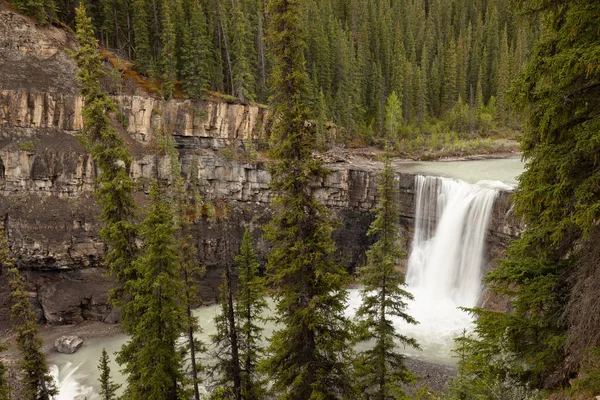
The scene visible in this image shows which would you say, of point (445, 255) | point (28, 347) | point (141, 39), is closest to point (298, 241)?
point (28, 347)

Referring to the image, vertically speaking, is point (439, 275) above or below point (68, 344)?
above

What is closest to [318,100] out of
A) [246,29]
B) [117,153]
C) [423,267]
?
[246,29]

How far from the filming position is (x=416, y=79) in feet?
219

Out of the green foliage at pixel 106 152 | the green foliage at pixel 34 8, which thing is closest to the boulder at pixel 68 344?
the green foliage at pixel 106 152

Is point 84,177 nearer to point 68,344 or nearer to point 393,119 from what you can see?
point 68,344

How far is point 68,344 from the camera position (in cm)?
2814

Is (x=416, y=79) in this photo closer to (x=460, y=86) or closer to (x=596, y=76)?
(x=460, y=86)

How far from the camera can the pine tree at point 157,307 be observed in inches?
541

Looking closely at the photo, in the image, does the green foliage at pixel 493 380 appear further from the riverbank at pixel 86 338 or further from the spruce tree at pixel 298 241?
the riverbank at pixel 86 338

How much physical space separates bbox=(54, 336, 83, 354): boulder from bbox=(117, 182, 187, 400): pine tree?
17.2 metres

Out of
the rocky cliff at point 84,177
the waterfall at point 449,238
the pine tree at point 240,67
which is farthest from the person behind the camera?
the pine tree at point 240,67

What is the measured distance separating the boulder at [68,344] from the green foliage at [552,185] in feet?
97.9

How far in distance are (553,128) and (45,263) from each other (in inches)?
1495

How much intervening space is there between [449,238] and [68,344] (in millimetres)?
30482
